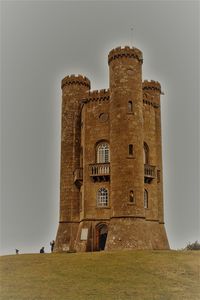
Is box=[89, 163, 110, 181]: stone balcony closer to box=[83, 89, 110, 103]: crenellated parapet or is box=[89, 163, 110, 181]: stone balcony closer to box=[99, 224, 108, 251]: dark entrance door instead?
box=[99, 224, 108, 251]: dark entrance door

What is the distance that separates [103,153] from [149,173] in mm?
4842

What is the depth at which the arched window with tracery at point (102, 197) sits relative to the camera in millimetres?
42375

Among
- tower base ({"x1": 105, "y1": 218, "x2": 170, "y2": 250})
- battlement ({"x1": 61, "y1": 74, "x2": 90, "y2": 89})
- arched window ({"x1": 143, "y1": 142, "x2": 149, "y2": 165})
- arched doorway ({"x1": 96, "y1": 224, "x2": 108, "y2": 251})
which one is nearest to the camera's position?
tower base ({"x1": 105, "y1": 218, "x2": 170, "y2": 250})

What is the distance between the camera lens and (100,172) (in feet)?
138

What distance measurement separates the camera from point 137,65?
42844 mm

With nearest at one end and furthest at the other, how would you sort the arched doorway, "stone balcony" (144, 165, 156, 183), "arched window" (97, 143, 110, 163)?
1. the arched doorway
2. "stone balcony" (144, 165, 156, 183)
3. "arched window" (97, 143, 110, 163)

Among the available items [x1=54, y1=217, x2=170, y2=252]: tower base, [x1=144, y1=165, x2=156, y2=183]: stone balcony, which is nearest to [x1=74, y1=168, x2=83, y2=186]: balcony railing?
[x1=54, y1=217, x2=170, y2=252]: tower base

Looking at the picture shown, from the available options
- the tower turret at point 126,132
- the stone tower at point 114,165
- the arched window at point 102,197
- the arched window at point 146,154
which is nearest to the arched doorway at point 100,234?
the stone tower at point 114,165

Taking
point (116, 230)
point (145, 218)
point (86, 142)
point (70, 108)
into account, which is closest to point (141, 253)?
point (116, 230)

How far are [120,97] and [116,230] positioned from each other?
476 inches

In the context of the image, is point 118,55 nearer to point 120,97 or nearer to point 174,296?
point 120,97

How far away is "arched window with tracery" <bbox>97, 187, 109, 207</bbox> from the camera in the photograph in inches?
1668

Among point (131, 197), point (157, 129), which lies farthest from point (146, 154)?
point (131, 197)

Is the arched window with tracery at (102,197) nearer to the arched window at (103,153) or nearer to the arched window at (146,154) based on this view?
the arched window at (103,153)
